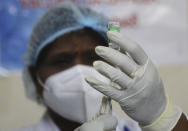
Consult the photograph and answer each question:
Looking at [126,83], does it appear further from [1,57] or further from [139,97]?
[1,57]

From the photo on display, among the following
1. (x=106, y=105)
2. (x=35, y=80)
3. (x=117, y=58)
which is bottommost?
(x=35, y=80)

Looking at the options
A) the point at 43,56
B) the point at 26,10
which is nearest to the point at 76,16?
the point at 43,56

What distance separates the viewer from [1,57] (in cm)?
142

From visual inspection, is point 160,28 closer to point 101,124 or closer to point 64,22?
point 64,22

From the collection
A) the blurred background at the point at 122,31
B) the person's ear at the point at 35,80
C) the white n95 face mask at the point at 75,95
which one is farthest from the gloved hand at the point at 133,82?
the blurred background at the point at 122,31

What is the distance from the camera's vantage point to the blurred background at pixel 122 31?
4.69 feet

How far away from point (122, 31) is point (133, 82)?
84 centimetres

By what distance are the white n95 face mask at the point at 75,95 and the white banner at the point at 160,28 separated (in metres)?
0.55

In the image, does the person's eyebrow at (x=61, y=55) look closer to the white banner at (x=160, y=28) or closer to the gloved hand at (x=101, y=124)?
the gloved hand at (x=101, y=124)

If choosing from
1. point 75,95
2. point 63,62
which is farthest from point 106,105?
point 63,62

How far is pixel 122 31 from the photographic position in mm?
1478

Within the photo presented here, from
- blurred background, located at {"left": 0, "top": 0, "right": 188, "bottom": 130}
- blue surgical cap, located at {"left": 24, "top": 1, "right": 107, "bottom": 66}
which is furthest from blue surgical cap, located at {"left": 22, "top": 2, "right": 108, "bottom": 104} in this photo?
blurred background, located at {"left": 0, "top": 0, "right": 188, "bottom": 130}

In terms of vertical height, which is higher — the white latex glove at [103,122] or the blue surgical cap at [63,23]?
the blue surgical cap at [63,23]

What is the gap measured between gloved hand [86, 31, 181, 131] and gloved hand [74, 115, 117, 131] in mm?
54
